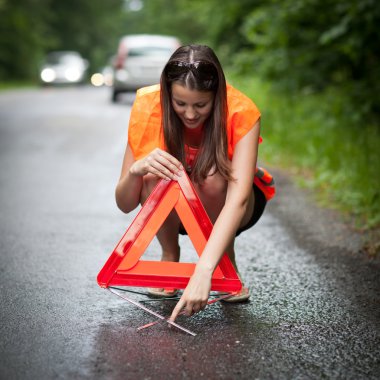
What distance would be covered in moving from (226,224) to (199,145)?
47 centimetres

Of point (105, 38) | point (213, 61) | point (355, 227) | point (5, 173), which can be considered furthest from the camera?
point (105, 38)

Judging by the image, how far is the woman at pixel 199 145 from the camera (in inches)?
106

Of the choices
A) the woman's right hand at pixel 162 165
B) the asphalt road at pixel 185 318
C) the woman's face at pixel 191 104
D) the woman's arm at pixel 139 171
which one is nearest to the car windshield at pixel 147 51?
the asphalt road at pixel 185 318

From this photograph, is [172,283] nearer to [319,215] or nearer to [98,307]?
[98,307]

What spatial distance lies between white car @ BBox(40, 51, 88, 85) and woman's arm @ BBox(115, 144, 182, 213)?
25746 millimetres

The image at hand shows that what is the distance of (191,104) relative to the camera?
2.77m

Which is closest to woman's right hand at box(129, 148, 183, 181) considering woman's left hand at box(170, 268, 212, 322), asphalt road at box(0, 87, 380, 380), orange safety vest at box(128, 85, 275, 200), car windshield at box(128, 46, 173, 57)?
orange safety vest at box(128, 85, 275, 200)

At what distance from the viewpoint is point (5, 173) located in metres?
7.06

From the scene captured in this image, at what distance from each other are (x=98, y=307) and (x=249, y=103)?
1.18m

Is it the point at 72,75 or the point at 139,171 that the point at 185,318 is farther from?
the point at 72,75

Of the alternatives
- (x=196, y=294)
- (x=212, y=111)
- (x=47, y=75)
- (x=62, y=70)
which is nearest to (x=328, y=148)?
(x=212, y=111)

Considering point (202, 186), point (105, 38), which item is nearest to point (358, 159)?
point (202, 186)

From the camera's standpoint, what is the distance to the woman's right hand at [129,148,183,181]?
2.73 meters

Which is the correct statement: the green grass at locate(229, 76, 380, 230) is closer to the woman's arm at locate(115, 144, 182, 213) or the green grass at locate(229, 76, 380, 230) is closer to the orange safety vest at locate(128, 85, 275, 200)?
the orange safety vest at locate(128, 85, 275, 200)
